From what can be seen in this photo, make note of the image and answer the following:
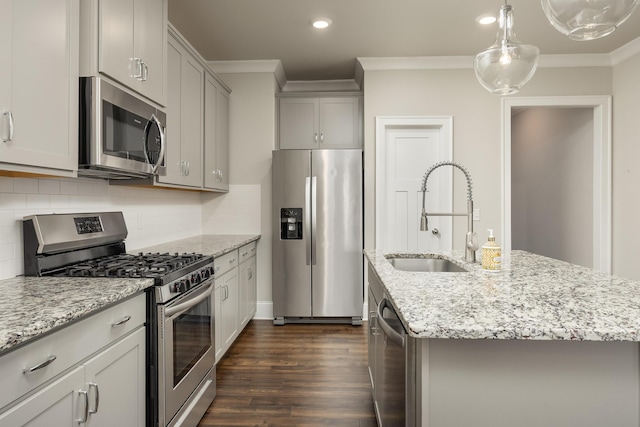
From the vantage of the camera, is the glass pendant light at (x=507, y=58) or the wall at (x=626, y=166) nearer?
the glass pendant light at (x=507, y=58)

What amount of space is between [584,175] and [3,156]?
485cm

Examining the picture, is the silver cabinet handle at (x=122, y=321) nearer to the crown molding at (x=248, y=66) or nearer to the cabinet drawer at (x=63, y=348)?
the cabinet drawer at (x=63, y=348)

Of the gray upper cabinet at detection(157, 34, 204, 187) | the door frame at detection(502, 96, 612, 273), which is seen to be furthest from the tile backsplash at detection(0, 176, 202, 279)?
the door frame at detection(502, 96, 612, 273)

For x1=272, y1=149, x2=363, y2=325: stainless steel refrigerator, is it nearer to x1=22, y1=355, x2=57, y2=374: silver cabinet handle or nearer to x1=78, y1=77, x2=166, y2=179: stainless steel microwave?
x1=78, y1=77, x2=166, y2=179: stainless steel microwave

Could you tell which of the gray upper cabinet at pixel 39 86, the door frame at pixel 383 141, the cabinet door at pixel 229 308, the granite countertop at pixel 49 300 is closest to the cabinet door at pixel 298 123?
the door frame at pixel 383 141

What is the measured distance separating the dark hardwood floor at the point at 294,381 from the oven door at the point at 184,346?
31cm

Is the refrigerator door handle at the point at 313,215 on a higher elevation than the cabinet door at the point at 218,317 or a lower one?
higher

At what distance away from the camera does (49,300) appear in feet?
4.06

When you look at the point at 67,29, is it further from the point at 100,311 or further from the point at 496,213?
the point at 496,213

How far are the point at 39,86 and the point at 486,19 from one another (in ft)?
10.2

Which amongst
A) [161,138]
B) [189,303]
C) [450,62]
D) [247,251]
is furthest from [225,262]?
[450,62]

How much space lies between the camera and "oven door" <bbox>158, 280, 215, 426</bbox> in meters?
1.64

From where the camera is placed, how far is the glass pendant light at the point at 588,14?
1217 millimetres

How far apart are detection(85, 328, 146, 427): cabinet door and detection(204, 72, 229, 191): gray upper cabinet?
1.96 m
